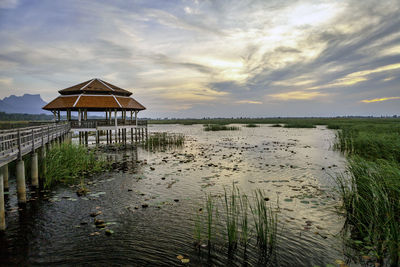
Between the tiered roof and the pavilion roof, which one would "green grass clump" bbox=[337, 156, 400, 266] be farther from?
the pavilion roof

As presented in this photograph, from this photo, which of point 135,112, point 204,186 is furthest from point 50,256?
point 135,112

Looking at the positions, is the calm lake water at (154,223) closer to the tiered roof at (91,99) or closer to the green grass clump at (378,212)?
the green grass clump at (378,212)

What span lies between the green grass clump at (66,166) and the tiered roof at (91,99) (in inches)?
551

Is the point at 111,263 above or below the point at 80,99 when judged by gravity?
below

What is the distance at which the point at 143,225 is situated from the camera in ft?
22.1

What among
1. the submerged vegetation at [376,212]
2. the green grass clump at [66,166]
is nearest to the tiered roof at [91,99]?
the green grass clump at [66,166]

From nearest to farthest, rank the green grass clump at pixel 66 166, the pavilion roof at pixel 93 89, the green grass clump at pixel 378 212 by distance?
the green grass clump at pixel 378 212, the green grass clump at pixel 66 166, the pavilion roof at pixel 93 89

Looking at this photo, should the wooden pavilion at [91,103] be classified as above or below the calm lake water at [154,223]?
above

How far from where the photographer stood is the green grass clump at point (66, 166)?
35.5ft

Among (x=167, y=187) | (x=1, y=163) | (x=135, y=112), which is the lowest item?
(x=167, y=187)

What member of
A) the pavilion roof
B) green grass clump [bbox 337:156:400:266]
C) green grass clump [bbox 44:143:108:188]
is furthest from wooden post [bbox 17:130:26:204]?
the pavilion roof

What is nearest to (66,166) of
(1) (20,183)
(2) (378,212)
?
(1) (20,183)

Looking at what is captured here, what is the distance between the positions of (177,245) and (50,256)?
9.51 feet

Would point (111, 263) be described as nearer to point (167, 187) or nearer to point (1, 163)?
point (1, 163)
